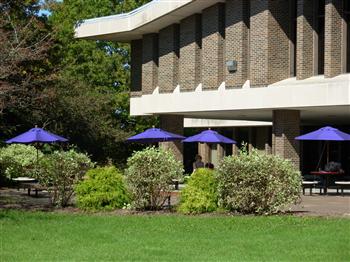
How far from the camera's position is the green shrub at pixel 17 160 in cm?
2933

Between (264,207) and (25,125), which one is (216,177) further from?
(25,125)

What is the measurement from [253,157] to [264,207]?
120cm

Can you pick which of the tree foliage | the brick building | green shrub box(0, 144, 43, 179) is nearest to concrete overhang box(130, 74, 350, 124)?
the brick building

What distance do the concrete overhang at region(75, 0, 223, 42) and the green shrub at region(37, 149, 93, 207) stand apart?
12114 millimetres

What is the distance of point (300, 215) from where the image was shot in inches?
616

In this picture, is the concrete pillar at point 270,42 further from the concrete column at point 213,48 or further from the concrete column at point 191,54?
the concrete column at point 191,54

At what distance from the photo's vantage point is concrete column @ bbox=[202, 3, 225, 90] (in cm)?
2894

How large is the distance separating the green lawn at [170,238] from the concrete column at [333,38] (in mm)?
11202

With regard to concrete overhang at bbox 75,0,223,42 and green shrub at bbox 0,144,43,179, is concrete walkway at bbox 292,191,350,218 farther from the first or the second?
green shrub at bbox 0,144,43,179

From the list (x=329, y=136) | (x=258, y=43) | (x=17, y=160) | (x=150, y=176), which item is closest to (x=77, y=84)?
(x=17, y=160)

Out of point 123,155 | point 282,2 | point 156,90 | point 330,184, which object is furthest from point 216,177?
point 123,155

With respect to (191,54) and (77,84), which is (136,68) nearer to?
(191,54)

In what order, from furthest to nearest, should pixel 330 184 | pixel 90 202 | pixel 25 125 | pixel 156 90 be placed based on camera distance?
1. pixel 25 125
2. pixel 156 90
3. pixel 330 184
4. pixel 90 202

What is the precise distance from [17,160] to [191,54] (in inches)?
365
